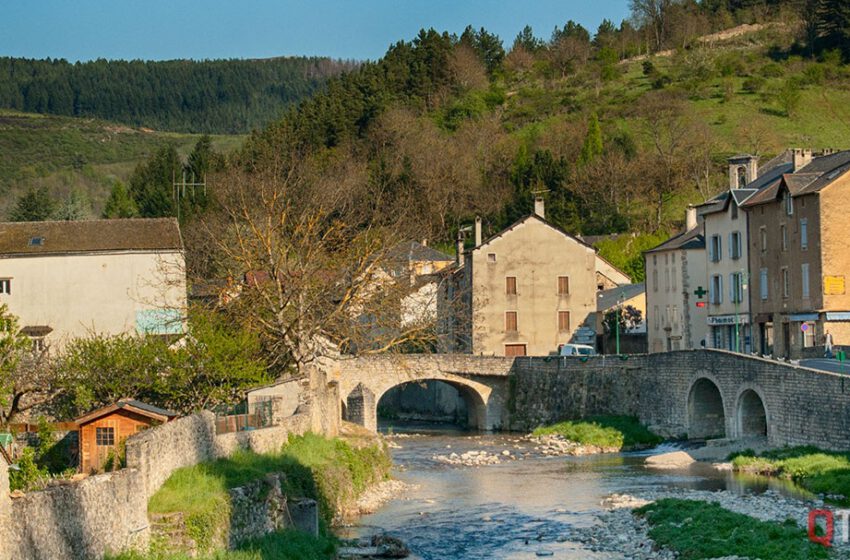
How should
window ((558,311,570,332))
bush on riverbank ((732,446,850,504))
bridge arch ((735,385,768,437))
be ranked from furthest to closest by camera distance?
1. window ((558,311,570,332))
2. bridge arch ((735,385,768,437))
3. bush on riverbank ((732,446,850,504))

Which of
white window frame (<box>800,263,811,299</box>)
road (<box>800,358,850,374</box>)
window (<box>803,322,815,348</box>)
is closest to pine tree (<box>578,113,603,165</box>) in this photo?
white window frame (<box>800,263,811,299</box>)

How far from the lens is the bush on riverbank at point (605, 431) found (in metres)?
58.4

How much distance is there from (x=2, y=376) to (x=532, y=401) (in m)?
32.2

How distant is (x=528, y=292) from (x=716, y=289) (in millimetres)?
11767

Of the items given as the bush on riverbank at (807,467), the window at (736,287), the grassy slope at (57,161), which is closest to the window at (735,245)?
the window at (736,287)

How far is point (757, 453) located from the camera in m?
47.8

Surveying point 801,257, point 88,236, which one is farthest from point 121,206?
point 801,257

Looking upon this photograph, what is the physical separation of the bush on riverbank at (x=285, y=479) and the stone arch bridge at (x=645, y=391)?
12.6m

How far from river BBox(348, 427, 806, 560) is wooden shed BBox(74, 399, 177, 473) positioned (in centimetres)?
638

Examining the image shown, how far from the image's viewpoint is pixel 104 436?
102 feet

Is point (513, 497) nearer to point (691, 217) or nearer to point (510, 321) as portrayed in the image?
point (510, 321)

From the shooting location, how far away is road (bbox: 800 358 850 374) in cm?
4619

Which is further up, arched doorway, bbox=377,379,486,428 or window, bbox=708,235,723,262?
window, bbox=708,235,723,262

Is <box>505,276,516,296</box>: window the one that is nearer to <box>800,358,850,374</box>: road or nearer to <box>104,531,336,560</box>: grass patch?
<box>800,358,850,374</box>: road
